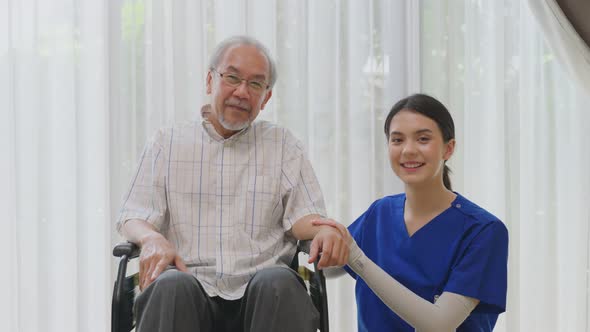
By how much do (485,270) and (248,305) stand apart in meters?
0.60

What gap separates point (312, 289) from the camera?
1800mm

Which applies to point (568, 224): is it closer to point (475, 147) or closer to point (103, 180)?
point (475, 147)

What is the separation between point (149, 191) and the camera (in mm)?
1916

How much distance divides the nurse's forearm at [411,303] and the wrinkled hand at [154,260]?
43cm

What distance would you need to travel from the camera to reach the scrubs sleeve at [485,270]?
1747 millimetres

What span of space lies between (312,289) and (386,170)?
3.48 ft

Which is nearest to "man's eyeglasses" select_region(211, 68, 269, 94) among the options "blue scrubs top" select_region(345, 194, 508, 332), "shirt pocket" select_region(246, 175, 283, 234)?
"shirt pocket" select_region(246, 175, 283, 234)

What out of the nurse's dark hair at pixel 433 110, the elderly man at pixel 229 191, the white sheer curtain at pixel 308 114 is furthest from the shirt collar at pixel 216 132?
the white sheer curtain at pixel 308 114

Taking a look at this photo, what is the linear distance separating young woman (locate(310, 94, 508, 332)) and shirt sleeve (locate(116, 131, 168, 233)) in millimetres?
438

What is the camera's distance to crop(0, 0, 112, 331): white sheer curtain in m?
2.57

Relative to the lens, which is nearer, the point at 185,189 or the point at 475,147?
the point at 185,189

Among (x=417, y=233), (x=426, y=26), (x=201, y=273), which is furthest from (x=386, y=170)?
(x=201, y=273)

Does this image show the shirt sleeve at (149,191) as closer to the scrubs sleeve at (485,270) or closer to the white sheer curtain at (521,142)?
the scrubs sleeve at (485,270)

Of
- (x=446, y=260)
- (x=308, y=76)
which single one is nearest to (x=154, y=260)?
(x=446, y=260)
